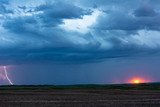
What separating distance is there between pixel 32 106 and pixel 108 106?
331 inches

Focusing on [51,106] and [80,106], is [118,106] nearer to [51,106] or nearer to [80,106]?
[80,106]

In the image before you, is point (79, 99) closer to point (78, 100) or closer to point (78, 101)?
point (78, 100)

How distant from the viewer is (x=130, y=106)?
4366cm

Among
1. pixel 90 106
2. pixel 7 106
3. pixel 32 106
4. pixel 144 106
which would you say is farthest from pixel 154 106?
pixel 7 106

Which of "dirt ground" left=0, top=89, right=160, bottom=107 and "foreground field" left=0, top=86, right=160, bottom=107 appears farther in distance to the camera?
"foreground field" left=0, top=86, right=160, bottom=107

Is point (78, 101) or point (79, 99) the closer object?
point (78, 101)

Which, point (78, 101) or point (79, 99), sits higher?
point (79, 99)

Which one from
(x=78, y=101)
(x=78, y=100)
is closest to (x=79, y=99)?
(x=78, y=100)

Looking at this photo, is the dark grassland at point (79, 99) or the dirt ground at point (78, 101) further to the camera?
the dark grassland at point (79, 99)

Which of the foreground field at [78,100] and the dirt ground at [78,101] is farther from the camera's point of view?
the foreground field at [78,100]

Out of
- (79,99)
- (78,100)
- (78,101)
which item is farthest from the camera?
(79,99)

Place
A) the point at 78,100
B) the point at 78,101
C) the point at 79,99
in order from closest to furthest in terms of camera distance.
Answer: the point at 78,101, the point at 78,100, the point at 79,99

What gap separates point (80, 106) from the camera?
42031 mm

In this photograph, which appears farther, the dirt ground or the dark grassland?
the dark grassland
